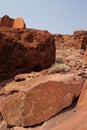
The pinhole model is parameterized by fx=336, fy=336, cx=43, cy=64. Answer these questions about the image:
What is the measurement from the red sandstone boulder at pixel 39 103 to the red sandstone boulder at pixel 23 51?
357 centimetres

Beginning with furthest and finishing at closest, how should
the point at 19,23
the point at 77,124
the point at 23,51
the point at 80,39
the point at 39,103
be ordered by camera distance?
the point at 80,39
the point at 19,23
the point at 23,51
the point at 39,103
the point at 77,124

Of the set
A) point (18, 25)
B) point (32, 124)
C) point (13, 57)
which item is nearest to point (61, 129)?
point (32, 124)

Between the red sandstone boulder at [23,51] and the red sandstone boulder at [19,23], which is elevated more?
the red sandstone boulder at [19,23]

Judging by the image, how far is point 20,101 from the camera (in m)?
5.51

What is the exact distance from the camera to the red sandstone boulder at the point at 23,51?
9227mm

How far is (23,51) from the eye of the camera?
939cm

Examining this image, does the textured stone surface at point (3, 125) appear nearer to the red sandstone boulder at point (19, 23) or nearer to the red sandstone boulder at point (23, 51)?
the red sandstone boulder at point (23, 51)

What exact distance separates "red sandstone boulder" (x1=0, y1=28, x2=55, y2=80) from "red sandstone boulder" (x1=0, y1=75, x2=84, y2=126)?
140 inches

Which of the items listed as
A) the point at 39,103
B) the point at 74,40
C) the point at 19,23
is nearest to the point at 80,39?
the point at 74,40

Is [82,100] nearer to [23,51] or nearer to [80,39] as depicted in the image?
[23,51]

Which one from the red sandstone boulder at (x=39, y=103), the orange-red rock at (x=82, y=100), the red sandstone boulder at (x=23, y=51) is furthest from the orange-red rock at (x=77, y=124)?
the red sandstone boulder at (x=23, y=51)

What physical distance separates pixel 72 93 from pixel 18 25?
9.96 meters

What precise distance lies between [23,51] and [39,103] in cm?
420

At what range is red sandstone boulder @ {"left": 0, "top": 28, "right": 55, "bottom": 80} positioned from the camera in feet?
30.3
